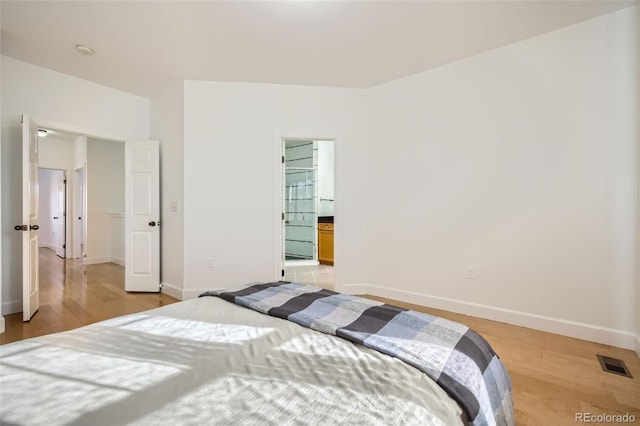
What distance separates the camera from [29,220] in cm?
292

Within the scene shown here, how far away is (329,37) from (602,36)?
2.32 meters

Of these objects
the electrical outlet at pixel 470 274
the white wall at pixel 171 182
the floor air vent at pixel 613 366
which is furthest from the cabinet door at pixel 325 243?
the floor air vent at pixel 613 366

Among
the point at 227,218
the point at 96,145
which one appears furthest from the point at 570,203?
the point at 96,145

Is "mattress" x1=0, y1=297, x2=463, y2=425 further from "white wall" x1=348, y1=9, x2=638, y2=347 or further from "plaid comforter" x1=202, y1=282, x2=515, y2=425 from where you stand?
"white wall" x1=348, y1=9, x2=638, y2=347

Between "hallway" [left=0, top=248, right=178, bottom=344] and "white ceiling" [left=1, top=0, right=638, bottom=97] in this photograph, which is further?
"hallway" [left=0, top=248, right=178, bottom=344]

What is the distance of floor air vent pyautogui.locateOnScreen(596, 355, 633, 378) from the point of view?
2.00 metres

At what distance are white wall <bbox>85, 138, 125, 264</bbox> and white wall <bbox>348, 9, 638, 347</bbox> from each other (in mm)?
5559

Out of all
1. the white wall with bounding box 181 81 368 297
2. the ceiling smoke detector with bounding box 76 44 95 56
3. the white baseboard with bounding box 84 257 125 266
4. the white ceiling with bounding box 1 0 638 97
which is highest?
the white ceiling with bounding box 1 0 638 97

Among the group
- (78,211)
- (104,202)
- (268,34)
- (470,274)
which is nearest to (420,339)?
(470,274)

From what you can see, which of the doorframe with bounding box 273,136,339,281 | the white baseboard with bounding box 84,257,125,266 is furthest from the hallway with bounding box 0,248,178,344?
the doorframe with bounding box 273,136,339,281

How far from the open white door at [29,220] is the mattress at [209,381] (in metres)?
2.50

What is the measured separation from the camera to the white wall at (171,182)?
3.62 metres

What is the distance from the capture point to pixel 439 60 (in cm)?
314

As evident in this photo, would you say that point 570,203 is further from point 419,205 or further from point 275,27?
point 275,27
